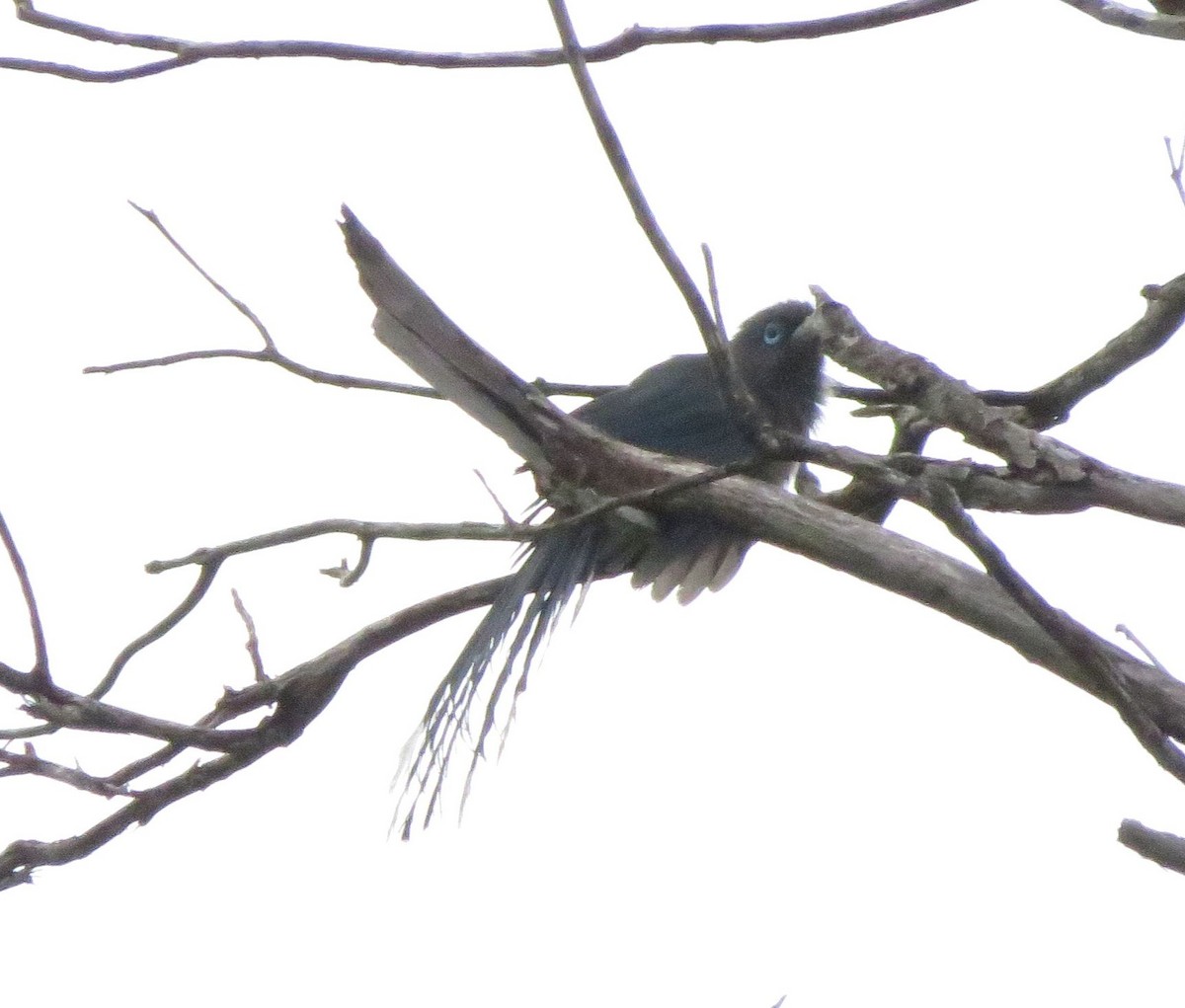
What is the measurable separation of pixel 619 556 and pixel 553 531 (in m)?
1.20

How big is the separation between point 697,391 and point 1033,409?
5.67ft

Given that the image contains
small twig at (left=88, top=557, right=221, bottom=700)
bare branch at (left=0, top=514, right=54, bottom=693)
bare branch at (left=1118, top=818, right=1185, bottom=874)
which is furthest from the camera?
small twig at (left=88, top=557, right=221, bottom=700)

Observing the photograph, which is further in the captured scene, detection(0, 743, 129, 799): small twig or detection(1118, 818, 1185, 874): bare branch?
detection(0, 743, 129, 799): small twig

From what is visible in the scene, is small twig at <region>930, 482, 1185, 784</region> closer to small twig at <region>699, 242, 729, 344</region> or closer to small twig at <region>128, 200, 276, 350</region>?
small twig at <region>699, 242, 729, 344</region>

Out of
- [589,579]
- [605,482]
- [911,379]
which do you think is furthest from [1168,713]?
[589,579]

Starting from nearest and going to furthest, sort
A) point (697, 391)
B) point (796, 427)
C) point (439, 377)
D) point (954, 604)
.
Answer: point (954, 604), point (439, 377), point (697, 391), point (796, 427)

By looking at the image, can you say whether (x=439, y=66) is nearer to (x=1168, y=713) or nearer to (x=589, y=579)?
(x=589, y=579)

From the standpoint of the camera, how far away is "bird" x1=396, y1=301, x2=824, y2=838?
10.5 feet

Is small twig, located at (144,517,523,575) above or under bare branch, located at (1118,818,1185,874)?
above

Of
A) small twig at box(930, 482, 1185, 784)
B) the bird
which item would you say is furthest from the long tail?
small twig at box(930, 482, 1185, 784)

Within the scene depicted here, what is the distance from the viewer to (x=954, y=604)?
2586 millimetres

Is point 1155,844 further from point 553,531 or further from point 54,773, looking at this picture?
point 54,773

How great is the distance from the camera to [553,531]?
96.8 inches

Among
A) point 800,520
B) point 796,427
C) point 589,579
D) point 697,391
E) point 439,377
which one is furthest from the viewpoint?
point 796,427
